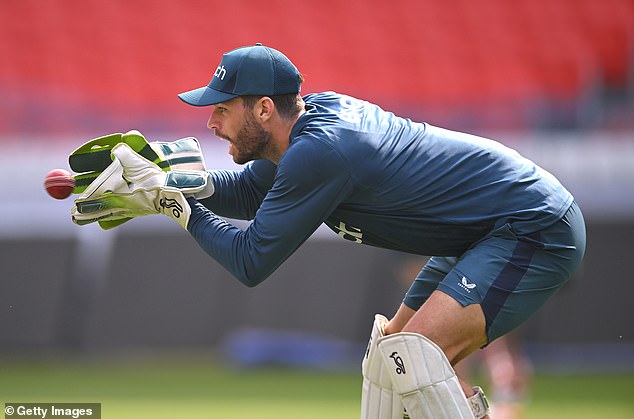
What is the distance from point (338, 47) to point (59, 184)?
977 centimetres

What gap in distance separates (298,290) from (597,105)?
4.32 metres

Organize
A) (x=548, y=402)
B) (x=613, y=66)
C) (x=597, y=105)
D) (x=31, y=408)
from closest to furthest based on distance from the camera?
(x=31, y=408)
(x=548, y=402)
(x=597, y=105)
(x=613, y=66)

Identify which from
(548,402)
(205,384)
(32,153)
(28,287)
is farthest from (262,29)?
(548,402)

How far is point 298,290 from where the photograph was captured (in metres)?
10.1

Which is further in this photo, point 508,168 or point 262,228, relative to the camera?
point 508,168

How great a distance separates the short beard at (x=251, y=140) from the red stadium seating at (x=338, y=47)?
8337 mm

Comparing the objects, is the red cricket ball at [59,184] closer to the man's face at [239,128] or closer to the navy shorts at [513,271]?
the man's face at [239,128]

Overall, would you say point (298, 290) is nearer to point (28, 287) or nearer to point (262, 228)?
point (28, 287)

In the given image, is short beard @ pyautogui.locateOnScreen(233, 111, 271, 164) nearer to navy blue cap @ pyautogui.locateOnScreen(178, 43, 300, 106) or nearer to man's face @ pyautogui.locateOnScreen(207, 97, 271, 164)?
man's face @ pyautogui.locateOnScreen(207, 97, 271, 164)

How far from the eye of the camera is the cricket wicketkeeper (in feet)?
11.4

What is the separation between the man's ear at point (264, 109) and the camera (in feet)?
12.1
